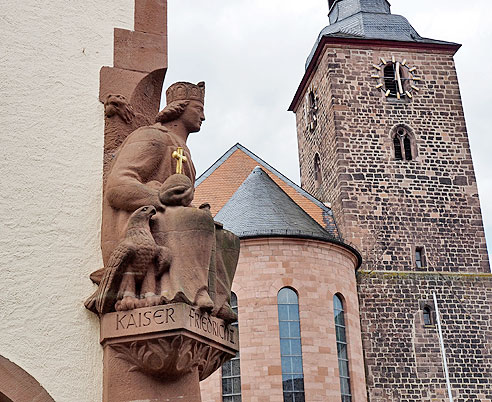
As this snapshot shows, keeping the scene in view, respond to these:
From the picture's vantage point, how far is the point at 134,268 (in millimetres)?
3650

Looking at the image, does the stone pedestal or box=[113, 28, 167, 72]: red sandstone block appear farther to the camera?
box=[113, 28, 167, 72]: red sandstone block

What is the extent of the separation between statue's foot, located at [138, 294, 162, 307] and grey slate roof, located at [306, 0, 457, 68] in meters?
25.6

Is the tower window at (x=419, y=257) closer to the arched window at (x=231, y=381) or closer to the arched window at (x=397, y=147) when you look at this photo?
the arched window at (x=397, y=147)

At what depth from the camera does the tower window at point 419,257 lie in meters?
25.6

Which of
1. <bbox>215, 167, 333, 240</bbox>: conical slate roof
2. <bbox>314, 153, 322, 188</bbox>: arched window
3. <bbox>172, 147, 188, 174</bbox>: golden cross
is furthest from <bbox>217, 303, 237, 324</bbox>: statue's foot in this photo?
<bbox>314, 153, 322, 188</bbox>: arched window

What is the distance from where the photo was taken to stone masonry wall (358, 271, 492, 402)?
917 inches

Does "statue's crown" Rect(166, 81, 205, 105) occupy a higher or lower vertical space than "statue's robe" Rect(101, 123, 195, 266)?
higher

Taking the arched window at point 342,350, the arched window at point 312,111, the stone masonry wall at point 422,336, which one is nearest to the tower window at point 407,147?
the arched window at point 312,111

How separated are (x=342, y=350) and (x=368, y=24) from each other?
14.5 m

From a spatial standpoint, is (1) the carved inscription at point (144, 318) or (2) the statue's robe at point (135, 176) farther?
(2) the statue's robe at point (135, 176)

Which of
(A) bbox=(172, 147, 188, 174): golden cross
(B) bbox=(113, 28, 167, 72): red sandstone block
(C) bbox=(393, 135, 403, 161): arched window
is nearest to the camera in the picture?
(A) bbox=(172, 147, 188, 174): golden cross

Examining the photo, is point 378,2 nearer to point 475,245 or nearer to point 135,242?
point 475,245

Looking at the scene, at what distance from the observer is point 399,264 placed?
83.0 ft

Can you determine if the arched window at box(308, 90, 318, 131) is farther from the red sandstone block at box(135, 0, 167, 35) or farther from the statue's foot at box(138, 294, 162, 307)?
the statue's foot at box(138, 294, 162, 307)
